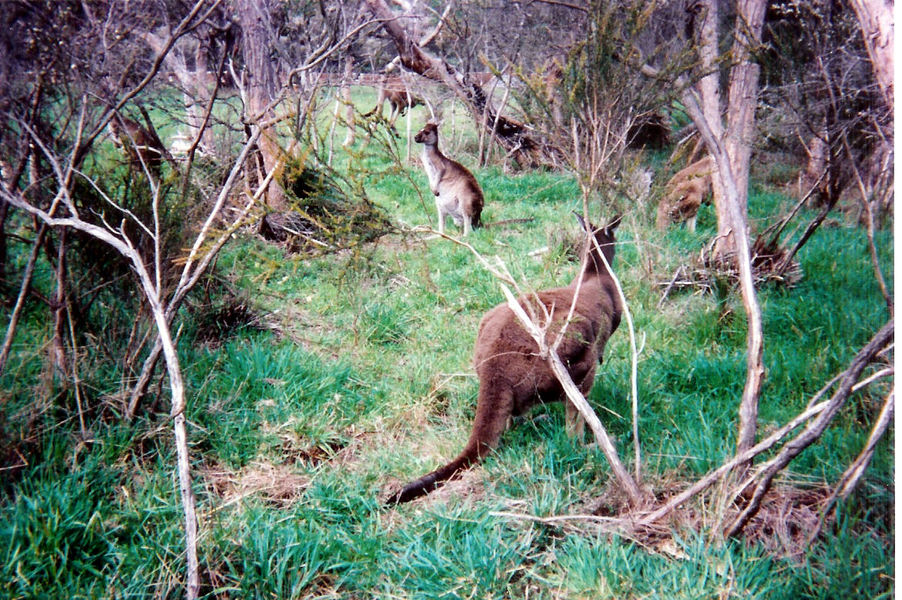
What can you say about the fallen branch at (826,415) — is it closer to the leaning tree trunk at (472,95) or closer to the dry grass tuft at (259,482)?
the dry grass tuft at (259,482)

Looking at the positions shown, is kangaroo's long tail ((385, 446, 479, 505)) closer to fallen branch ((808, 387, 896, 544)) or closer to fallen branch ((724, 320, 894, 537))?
fallen branch ((724, 320, 894, 537))

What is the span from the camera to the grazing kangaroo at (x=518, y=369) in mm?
2949

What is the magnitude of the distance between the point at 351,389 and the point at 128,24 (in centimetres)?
240

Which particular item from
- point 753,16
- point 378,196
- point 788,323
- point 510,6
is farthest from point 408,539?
point 510,6

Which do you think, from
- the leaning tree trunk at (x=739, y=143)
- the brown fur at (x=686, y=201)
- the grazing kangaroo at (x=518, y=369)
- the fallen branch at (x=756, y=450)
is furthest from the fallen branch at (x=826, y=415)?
the brown fur at (x=686, y=201)

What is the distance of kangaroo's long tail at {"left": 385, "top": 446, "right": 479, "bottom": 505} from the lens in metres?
2.70

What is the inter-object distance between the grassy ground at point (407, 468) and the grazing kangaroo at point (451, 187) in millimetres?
2750

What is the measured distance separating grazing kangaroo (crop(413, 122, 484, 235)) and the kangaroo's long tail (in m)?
4.80

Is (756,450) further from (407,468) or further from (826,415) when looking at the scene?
(407,468)

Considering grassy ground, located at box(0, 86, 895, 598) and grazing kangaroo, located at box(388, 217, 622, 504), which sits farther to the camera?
grazing kangaroo, located at box(388, 217, 622, 504)

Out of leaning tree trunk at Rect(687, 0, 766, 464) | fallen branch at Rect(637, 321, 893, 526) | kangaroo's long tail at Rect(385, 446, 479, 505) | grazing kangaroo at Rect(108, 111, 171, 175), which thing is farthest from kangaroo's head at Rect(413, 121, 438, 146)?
fallen branch at Rect(637, 321, 893, 526)

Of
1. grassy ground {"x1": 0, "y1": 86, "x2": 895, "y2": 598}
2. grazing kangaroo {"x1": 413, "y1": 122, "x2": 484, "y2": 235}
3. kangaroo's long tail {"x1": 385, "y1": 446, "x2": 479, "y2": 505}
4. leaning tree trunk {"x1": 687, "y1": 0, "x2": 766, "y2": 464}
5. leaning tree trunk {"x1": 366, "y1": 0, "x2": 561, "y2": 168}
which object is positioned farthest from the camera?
leaning tree trunk {"x1": 366, "y1": 0, "x2": 561, "y2": 168}

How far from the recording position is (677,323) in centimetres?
488

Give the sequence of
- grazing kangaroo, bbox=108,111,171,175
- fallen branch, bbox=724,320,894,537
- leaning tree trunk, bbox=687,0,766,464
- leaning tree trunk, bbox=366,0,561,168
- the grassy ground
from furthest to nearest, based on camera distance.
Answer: leaning tree trunk, bbox=366,0,561,168, grazing kangaroo, bbox=108,111,171,175, leaning tree trunk, bbox=687,0,766,464, the grassy ground, fallen branch, bbox=724,320,894,537
